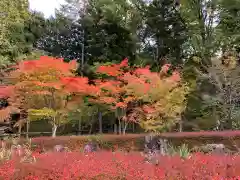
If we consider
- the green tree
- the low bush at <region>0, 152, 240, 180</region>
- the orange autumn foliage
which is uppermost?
the green tree

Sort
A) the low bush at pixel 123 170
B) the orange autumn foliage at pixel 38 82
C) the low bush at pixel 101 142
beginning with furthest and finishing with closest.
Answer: the orange autumn foliage at pixel 38 82
the low bush at pixel 101 142
the low bush at pixel 123 170

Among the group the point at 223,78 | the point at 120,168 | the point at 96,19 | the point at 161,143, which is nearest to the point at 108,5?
the point at 96,19

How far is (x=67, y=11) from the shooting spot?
122 feet

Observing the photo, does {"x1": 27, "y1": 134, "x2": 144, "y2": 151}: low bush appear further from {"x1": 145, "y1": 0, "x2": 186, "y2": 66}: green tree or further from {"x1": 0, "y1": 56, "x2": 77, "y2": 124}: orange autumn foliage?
{"x1": 145, "y1": 0, "x2": 186, "y2": 66}: green tree

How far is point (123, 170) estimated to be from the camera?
640 centimetres

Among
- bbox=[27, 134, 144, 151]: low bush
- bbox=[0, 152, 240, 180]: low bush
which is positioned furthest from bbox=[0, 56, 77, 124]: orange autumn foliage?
bbox=[0, 152, 240, 180]: low bush

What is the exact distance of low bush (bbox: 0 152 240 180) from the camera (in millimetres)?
5852

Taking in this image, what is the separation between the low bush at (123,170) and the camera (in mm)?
5852

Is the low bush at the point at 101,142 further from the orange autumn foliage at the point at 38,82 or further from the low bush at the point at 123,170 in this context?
the low bush at the point at 123,170

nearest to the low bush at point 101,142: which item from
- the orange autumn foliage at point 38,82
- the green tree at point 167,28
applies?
the orange autumn foliage at point 38,82

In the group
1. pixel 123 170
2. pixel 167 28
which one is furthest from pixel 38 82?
pixel 123 170

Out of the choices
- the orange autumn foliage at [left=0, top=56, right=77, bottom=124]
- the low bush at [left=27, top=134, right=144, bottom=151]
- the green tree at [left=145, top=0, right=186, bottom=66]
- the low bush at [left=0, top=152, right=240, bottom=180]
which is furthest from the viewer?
Answer: the green tree at [left=145, top=0, right=186, bottom=66]

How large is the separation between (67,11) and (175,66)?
1219 centimetres

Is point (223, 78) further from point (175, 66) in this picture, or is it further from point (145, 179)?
point (145, 179)
